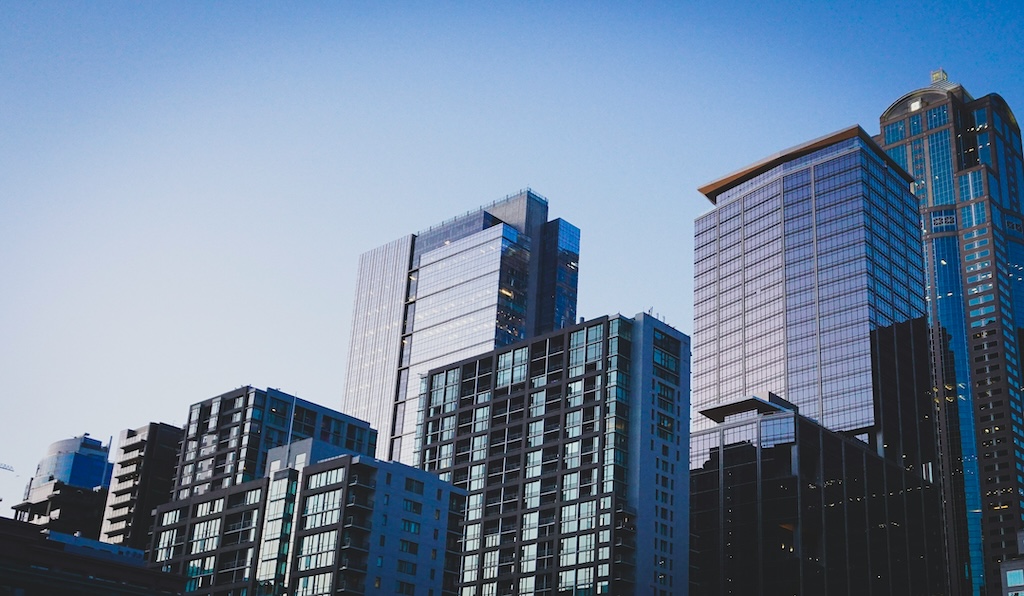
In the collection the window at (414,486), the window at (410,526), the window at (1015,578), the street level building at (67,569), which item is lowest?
the street level building at (67,569)

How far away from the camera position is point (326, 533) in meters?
159

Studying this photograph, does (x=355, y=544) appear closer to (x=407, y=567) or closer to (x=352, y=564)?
(x=352, y=564)

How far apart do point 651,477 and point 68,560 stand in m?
94.3

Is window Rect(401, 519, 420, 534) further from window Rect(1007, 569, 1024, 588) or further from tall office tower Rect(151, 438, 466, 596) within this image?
window Rect(1007, 569, 1024, 588)

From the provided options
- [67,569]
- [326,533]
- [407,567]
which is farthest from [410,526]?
[67,569]

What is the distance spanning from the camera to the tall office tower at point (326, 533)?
155 meters

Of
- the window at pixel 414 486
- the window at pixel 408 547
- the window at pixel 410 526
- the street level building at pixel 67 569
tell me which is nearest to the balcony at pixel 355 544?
the window at pixel 408 547

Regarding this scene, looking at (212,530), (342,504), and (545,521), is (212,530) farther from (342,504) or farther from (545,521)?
(545,521)

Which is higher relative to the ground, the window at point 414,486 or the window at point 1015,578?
the window at point 414,486

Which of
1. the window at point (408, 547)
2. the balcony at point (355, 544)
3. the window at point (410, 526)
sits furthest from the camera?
the window at point (410, 526)

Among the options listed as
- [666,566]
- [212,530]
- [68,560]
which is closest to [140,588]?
[68,560]

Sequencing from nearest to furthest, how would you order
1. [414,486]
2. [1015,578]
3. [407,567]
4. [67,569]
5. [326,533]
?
[67,569] → [407,567] → [326,533] → [1015,578] → [414,486]

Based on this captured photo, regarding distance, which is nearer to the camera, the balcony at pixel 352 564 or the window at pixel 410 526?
the balcony at pixel 352 564

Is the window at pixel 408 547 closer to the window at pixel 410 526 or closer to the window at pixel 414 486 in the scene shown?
the window at pixel 410 526
